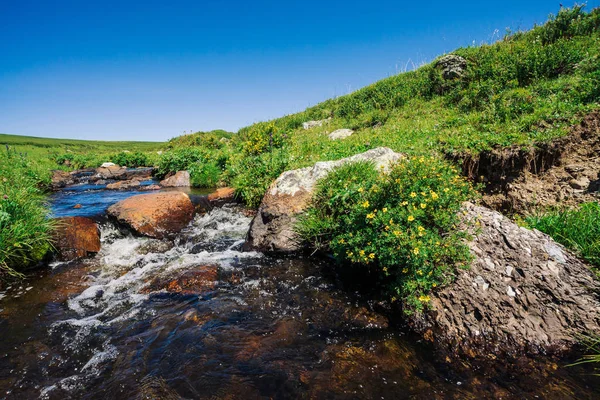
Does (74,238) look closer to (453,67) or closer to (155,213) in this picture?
(155,213)

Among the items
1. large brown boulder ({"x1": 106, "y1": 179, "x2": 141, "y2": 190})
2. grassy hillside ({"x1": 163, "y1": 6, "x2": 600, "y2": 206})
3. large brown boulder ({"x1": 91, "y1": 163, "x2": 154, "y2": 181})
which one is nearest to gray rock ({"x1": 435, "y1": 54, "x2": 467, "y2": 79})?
grassy hillside ({"x1": 163, "y1": 6, "x2": 600, "y2": 206})

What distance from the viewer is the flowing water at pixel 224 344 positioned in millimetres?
3244

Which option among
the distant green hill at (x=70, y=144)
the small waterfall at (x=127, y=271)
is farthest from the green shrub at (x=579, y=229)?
the distant green hill at (x=70, y=144)

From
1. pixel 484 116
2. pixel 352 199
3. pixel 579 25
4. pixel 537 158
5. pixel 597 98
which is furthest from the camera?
pixel 579 25

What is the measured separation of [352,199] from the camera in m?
5.73

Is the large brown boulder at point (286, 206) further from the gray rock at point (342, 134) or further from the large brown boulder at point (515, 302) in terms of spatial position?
the gray rock at point (342, 134)

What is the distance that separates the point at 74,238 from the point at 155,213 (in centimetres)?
200

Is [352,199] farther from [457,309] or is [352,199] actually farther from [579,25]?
[579,25]

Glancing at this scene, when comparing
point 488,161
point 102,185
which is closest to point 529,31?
point 488,161

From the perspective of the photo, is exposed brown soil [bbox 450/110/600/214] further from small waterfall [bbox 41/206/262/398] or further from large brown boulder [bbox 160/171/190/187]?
large brown boulder [bbox 160/171/190/187]

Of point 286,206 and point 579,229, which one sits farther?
point 286,206

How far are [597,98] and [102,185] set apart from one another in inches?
795

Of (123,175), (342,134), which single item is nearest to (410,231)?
(342,134)

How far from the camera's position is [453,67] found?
15.8m
